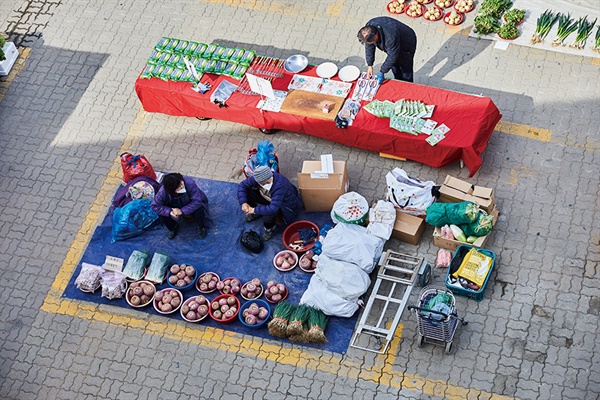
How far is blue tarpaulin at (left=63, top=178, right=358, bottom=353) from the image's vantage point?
10984 millimetres

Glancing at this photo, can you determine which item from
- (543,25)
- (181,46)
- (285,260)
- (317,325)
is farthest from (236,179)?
(543,25)

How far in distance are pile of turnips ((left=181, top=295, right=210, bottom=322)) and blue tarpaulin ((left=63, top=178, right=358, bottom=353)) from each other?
0.14 m

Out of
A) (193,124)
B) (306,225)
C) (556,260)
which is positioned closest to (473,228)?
(556,260)

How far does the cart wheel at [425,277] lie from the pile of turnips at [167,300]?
3.57 m

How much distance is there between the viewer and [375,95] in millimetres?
12188

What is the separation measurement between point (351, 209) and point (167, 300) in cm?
305

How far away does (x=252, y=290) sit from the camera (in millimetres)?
10750

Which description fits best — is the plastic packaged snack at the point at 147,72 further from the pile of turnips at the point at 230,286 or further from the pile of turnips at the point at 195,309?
the pile of turnips at the point at 195,309

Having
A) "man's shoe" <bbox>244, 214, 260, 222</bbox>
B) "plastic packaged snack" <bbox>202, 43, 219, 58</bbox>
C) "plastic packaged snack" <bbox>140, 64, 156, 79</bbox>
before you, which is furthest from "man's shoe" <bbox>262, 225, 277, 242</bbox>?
"plastic packaged snack" <bbox>140, 64, 156, 79</bbox>

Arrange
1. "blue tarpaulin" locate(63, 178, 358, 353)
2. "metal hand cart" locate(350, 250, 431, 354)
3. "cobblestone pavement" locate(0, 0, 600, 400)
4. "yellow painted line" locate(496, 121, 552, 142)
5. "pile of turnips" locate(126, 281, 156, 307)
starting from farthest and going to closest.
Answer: "yellow painted line" locate(496, 121, 552, 142)
"blue tarpaulin" locate(63, 178, 358, 353)
"pile of turnips" locate(126, 281, 156, 307)
"metal hand cart" locate(350, 250, 431, 354)
"cobblestone pavement" locate(0, 0, 600, 400)

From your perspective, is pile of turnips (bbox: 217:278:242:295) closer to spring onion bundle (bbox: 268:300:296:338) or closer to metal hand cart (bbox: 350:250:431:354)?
spring onion bundle (bbox: 268:300:296:338)

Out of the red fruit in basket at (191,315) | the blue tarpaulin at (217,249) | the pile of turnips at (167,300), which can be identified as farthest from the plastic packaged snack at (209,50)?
the red fruit in basket at (191,315)

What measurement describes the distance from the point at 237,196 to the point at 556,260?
16.2 ft

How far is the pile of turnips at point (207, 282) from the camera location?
35.9 ft
